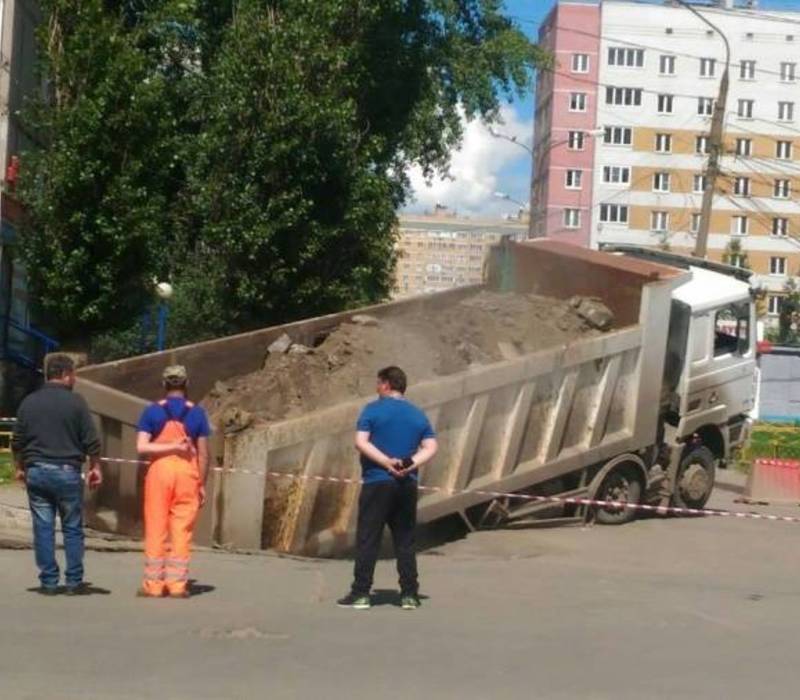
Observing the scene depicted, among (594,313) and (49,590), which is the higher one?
(594,313)

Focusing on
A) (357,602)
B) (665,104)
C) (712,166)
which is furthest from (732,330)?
(665,104)

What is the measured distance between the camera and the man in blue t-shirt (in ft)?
33.2

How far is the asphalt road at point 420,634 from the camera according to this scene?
26.1 ft

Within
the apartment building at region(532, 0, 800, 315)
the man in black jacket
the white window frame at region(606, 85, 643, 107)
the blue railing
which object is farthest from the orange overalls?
the white window frame at region(606, 85, 643, 107)

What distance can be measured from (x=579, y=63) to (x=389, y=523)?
73437 millimetres

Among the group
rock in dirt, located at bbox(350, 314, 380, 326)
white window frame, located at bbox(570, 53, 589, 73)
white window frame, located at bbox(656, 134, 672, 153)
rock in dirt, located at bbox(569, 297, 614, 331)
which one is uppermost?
white window frame, located at bbox(570, 53, 589, 73)

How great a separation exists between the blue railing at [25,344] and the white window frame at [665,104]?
197 ft

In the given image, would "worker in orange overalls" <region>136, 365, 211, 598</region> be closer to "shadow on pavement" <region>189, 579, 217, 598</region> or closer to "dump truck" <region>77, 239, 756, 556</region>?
"shadow on pavement" <region>189, 579, 217, 598</region>

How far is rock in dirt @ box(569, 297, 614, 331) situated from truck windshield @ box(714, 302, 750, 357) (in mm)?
1883

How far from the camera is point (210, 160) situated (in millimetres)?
23438

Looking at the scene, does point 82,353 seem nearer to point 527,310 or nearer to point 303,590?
point 527,310

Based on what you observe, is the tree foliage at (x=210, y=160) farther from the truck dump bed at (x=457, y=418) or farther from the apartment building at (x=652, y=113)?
the apartment building at (x=652, y=113)

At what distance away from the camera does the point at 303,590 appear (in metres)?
11.1

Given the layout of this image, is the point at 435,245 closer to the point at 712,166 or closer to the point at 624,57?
the point at 624,57
